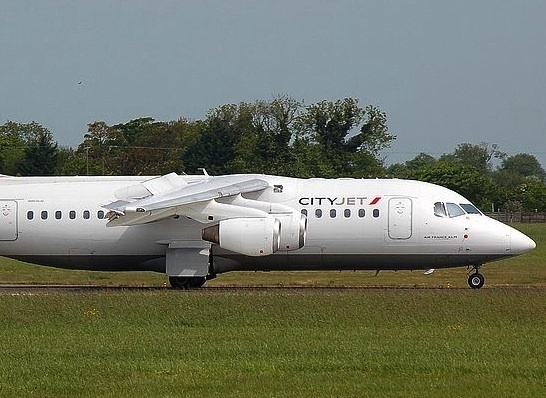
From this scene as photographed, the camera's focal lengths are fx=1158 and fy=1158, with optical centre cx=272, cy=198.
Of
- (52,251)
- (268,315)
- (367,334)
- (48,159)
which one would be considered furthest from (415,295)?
(48,159)

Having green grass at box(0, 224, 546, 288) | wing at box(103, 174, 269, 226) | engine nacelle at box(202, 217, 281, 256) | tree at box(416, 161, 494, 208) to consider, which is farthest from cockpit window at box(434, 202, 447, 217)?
tree at box(416, 161, 494, 208)

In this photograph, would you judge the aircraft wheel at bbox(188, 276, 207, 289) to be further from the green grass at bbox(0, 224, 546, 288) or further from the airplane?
the green grass at bbox(0, 224, 546, 288)

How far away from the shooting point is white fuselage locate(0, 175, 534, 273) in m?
30.3

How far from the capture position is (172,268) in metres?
30.5

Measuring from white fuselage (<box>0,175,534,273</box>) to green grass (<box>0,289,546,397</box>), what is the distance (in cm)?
442

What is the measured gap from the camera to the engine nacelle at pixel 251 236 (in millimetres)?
29297

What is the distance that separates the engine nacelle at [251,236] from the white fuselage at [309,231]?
1109 mm

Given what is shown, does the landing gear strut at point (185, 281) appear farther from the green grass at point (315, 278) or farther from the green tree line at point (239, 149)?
the green tree line at point (239, 149)

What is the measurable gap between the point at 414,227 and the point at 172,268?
6441 mm

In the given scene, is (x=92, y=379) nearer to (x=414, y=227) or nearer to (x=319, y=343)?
(x=319, y=343)

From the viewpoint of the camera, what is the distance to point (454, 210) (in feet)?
101

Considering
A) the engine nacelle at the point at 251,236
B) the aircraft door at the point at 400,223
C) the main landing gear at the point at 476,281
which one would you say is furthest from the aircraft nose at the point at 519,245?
the engine nacelle at the point at 251,236

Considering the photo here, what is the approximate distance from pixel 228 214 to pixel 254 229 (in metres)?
0.98

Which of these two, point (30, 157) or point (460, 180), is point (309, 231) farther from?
point (460, 180)
